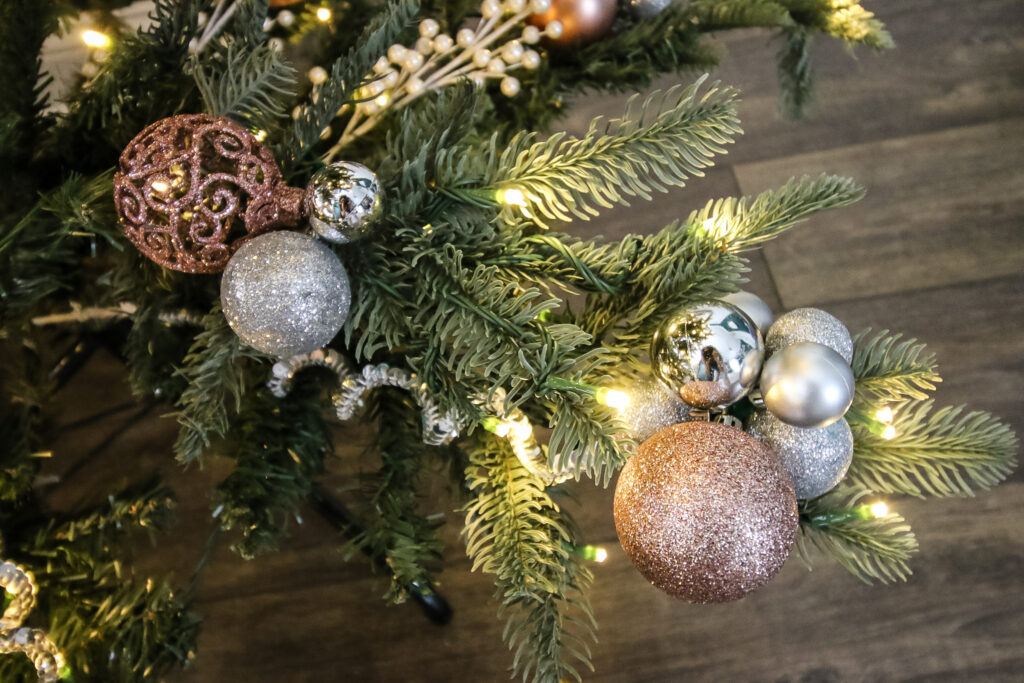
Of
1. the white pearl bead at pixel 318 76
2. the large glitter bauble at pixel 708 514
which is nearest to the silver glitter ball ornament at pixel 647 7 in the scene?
the white pearl bead at pixel 318 76

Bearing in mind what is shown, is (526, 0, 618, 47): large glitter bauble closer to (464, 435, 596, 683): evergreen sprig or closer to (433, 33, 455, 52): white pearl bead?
(433, 33, 455, 52): white pearl bead

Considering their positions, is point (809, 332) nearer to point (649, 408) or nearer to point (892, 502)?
point (649, 408)

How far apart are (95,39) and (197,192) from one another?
222 mm

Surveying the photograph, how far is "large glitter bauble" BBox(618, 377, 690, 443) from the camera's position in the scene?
45cm

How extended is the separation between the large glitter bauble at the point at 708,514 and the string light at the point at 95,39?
1.48 ft

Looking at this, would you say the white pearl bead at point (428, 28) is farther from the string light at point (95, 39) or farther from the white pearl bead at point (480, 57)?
the string light at point (95, 39)

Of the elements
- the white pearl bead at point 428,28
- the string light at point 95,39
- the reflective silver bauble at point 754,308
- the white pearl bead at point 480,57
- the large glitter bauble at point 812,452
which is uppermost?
the white pearl bead at point 428,28

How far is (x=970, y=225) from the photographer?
0.91 m

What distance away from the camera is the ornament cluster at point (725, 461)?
0.37 metres

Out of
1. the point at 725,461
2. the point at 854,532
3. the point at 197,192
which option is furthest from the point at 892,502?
the point at 197,192

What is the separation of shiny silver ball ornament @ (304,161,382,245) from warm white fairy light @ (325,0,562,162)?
0.36 feet

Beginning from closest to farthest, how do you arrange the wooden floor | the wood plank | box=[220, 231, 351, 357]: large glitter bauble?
box=[220, 231, 351, 357]: large glitter bauble
the wooden floor
the wood plank

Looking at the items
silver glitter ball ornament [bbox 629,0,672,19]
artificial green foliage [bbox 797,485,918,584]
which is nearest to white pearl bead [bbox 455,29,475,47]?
silver glitter ball ornament [bbox 629,0,672,19]

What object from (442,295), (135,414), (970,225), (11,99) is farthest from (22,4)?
(970,225)
